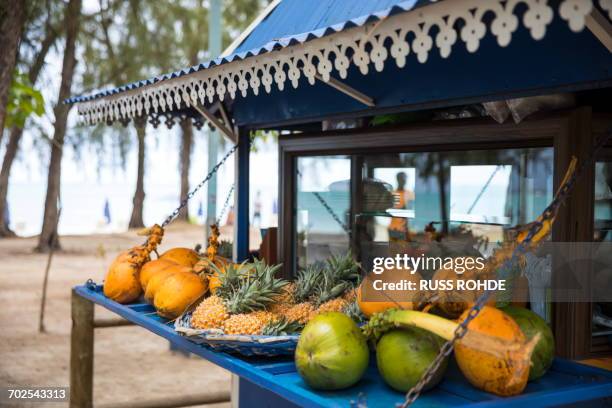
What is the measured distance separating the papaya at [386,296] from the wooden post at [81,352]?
2567 millimetres

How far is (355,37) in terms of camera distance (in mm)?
2045

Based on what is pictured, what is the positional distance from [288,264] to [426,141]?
135 cm

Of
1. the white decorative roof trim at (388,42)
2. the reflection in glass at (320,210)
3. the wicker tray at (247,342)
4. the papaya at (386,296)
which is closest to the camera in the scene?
the white decorative roof trim at (388,42)

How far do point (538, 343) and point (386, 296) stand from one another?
53 cm

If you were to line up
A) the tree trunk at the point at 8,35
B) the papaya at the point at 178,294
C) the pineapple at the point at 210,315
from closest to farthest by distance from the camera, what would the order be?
the pineapple at the point at 210,315
the papaya at the point at 178,294
the tree trunk at the point at 8,35

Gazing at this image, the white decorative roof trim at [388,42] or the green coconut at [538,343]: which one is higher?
the white decorative roof trim at [388,42]

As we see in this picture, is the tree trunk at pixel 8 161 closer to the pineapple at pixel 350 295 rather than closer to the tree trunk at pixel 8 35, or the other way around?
the tree trunk at pixel 8 35

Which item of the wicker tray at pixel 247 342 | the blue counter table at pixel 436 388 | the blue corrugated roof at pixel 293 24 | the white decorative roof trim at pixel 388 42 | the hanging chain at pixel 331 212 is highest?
the blue corrugated roof at pixel 293 24

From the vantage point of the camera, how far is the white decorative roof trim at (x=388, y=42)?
1570 millimetres

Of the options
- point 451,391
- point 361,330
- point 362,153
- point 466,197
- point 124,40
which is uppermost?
point 124,40

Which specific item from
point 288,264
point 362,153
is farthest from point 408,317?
point 288,264

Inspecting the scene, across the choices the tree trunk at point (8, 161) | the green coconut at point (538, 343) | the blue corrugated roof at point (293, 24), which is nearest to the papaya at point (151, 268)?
the blue corrugated roof at point (293, 24)

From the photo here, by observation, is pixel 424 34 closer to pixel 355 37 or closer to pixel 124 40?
pixel 355 37

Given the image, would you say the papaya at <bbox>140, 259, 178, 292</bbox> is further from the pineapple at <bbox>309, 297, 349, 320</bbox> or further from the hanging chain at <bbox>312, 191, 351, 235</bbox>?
the hanging chain at <bbox>312, 191, 351, 235</bbox>
